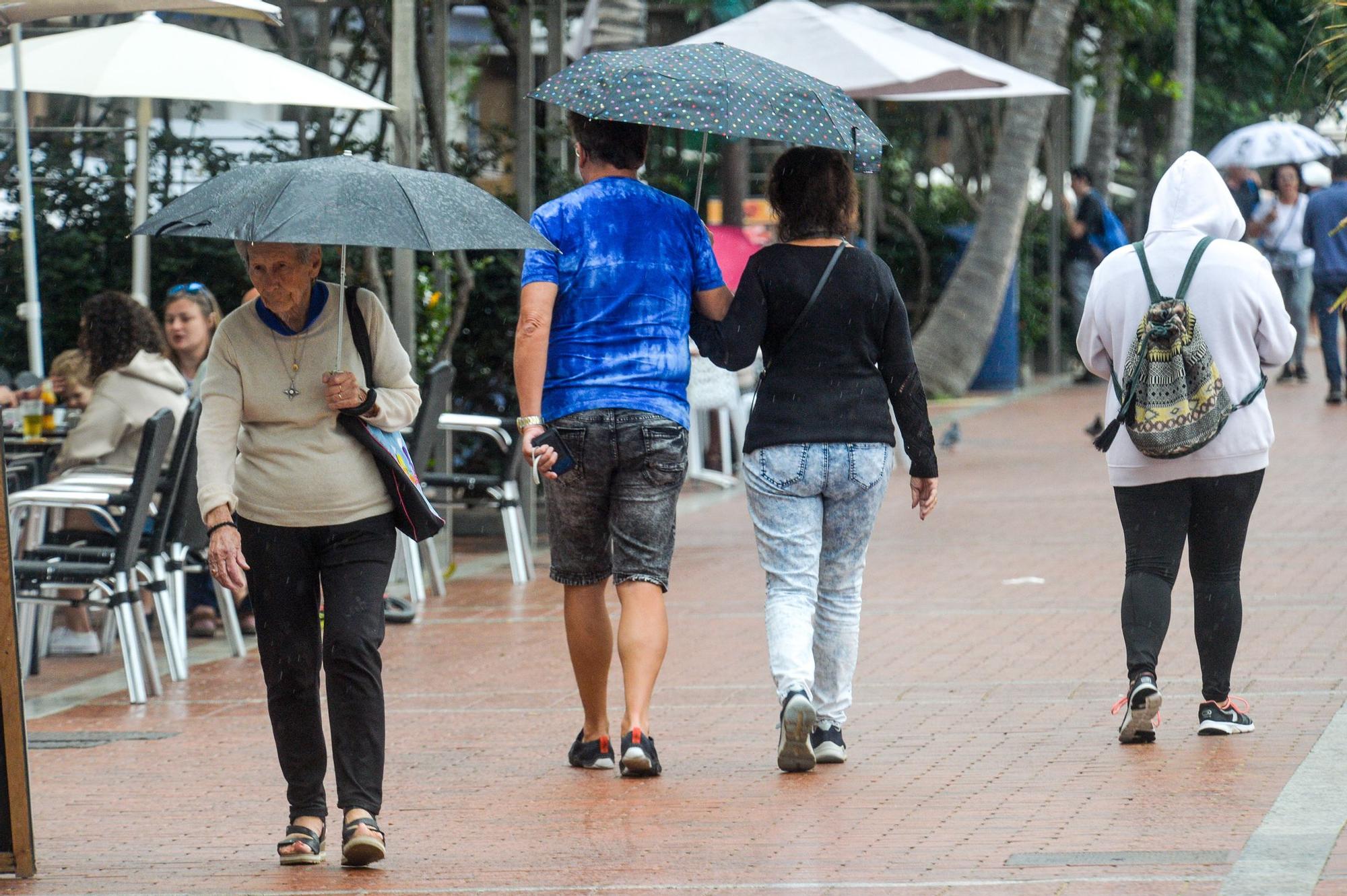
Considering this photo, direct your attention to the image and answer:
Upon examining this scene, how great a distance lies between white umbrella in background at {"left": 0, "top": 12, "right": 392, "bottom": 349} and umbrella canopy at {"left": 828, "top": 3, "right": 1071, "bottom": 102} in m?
4.12

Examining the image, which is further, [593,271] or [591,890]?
[593,271]

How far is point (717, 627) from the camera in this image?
29.3 ft

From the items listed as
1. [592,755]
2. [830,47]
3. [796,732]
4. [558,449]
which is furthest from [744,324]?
[830,47]

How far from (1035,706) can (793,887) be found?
7.76 ft

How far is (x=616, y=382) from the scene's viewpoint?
233 inches

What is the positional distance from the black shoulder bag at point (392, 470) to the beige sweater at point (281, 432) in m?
0.03

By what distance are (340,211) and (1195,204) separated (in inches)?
111

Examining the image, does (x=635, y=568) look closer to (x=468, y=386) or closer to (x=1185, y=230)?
(x=1185, y=230)

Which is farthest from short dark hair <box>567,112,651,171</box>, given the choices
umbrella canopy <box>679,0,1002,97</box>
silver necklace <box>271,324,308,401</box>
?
umbrella canopy <box>679,0,1002,97</box>

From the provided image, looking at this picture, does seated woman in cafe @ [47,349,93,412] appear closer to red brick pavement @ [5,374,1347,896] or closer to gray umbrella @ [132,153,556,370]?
red brick pavement @ [5,374,1347,896]

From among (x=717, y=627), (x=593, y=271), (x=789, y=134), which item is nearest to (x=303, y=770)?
(x=593, y=271)

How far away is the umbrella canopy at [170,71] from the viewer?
9.21m

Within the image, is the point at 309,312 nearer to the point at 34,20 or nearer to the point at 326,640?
the point at 326,640

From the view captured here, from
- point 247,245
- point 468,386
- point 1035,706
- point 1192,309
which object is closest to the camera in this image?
point 247,245
